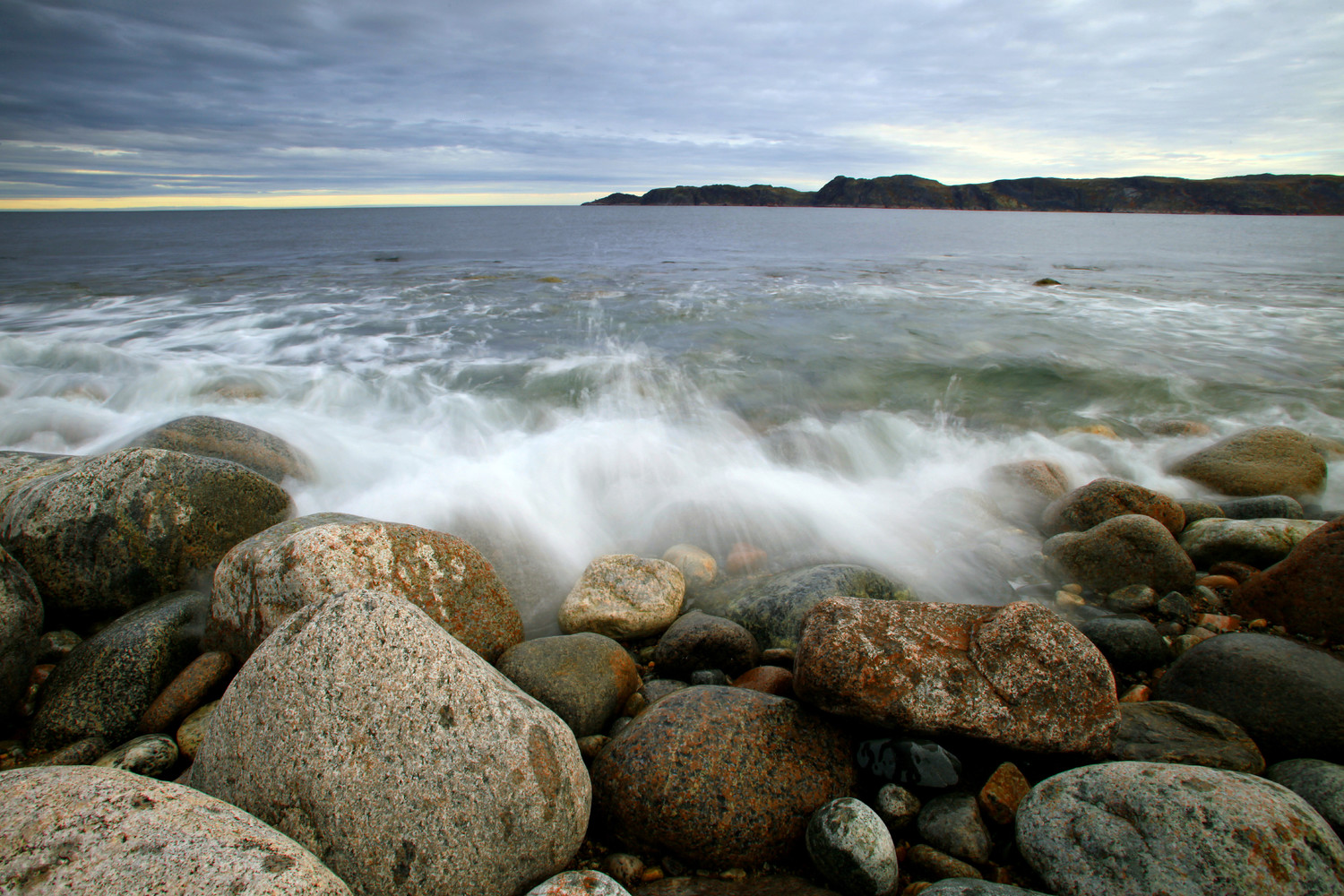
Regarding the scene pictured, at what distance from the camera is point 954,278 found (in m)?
23.9

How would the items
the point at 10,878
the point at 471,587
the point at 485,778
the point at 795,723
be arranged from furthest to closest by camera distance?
the point at 471,587 < the point at 795,723 < the point at 485,778 < the point at 10,878

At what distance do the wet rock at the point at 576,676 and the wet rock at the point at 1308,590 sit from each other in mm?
3977

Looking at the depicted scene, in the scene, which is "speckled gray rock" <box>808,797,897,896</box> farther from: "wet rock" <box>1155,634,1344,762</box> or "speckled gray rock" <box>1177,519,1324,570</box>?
"speckled gray rock" <box>1177,519,1324,570</box>

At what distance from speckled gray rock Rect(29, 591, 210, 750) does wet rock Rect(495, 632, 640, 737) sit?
5.70 feet

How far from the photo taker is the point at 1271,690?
300 cm

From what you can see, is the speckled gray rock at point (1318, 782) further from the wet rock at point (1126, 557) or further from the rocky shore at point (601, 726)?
the wet rock at point (1126, 557)

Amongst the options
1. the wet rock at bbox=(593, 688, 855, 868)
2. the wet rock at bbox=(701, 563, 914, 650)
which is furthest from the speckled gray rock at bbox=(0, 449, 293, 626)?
the wet rock at bbox=(701, 563, 914, 650)

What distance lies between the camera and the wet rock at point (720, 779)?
2.50 metres

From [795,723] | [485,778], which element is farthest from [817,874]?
[485,778]

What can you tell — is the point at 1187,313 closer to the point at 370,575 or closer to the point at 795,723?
the point at 795,723

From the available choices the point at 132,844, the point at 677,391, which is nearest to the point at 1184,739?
the point at 132,844

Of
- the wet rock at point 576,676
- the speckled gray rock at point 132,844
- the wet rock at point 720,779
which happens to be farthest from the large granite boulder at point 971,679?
the speckled gray rock at point 132,844

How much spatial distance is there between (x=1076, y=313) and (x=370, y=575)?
17.8 m

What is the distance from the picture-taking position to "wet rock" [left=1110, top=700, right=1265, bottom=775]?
2748mm
